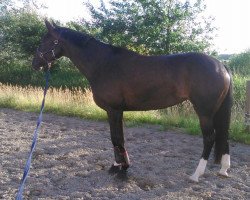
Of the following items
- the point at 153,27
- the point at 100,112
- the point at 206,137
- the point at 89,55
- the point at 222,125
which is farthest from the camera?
the point at 153,27

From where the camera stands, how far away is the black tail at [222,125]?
3.99m

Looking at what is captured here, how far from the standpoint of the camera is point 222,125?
4012 millimetres

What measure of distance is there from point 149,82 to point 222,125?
1.03 meters

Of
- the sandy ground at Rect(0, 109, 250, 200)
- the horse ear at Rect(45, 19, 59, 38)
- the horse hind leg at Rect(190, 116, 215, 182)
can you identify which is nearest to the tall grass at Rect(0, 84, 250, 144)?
the sandy ground at Rect(0, 109, 250, 200)

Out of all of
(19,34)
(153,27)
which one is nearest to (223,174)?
(153,27)

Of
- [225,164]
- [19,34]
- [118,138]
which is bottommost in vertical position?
[225,164]

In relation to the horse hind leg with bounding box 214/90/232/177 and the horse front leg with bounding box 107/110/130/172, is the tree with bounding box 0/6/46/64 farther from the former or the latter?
the horse hind leg with bounding box 214/90/232/177

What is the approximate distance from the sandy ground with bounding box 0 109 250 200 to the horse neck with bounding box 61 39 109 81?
4.15ft

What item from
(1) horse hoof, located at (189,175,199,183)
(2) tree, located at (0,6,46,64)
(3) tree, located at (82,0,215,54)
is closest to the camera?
(1) horse hoof, located at (189,175,199,183)

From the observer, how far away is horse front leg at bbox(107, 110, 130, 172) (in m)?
4.07

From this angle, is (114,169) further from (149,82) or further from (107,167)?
(149,82)

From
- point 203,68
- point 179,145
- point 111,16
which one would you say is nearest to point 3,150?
point 179,145

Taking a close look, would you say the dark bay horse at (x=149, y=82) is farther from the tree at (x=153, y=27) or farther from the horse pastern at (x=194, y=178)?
the tree at (x=153, y=27)

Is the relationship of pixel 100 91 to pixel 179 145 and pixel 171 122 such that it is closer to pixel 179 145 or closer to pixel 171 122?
pixel 179 145
